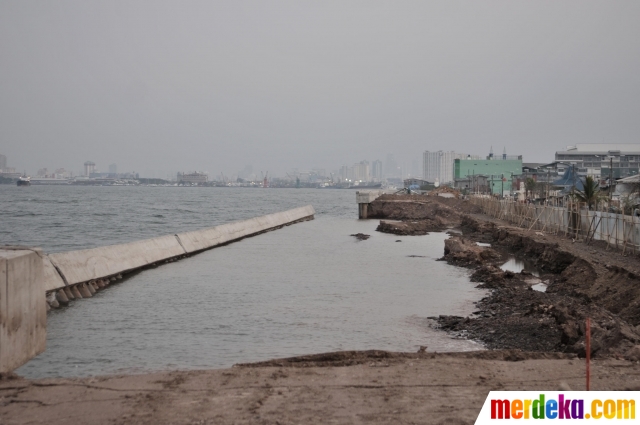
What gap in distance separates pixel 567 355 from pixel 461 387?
2.78m

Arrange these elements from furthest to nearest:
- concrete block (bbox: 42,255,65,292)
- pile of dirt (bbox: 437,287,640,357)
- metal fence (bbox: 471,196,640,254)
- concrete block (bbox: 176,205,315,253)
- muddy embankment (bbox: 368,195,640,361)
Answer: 1. concrete block (bbox: 176,205,315,253)
2. metal fence (bbox: 471,196,640,254)
3. concrete block (bbox: 42,255,65,292)
4. muddy embankment (bbox: 368,195,640,361)
5. pile of dirt (bbox: 437,287,640,357)

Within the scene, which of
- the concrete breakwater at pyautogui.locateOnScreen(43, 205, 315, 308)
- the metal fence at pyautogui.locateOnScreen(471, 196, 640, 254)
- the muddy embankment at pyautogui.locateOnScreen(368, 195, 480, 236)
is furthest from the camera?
the muddy embankment at pyautogui.locateOnScreen(368, 195, 480, 236)

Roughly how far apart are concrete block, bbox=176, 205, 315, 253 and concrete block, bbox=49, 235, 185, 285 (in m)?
1.77

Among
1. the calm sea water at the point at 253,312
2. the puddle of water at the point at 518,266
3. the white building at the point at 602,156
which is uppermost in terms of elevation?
the white building at the point at 602,156

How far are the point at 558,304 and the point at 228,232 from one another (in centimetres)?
2795

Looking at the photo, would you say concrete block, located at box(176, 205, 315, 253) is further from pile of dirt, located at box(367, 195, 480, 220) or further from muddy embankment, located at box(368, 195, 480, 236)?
pile of dirt, located at box(367, 195, 480, 220)

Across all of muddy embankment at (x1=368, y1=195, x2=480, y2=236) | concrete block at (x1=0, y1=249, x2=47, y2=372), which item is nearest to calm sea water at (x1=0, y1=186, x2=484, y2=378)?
concrete block at (x1=0, y1=249, x2=47, y2=372)

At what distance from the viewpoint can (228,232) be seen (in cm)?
3903

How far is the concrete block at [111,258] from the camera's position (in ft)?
60.7

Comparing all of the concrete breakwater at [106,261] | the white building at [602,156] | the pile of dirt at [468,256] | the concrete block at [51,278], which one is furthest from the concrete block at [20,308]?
the white building at [602,156]

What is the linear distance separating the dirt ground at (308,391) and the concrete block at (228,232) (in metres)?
22.9

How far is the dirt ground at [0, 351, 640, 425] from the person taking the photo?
20.6 feet

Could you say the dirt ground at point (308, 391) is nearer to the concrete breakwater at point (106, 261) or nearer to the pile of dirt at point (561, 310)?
the pile of dirt at point (561, 310)

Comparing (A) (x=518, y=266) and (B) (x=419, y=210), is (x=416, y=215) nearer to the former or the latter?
(B) (x=419, y=210)
